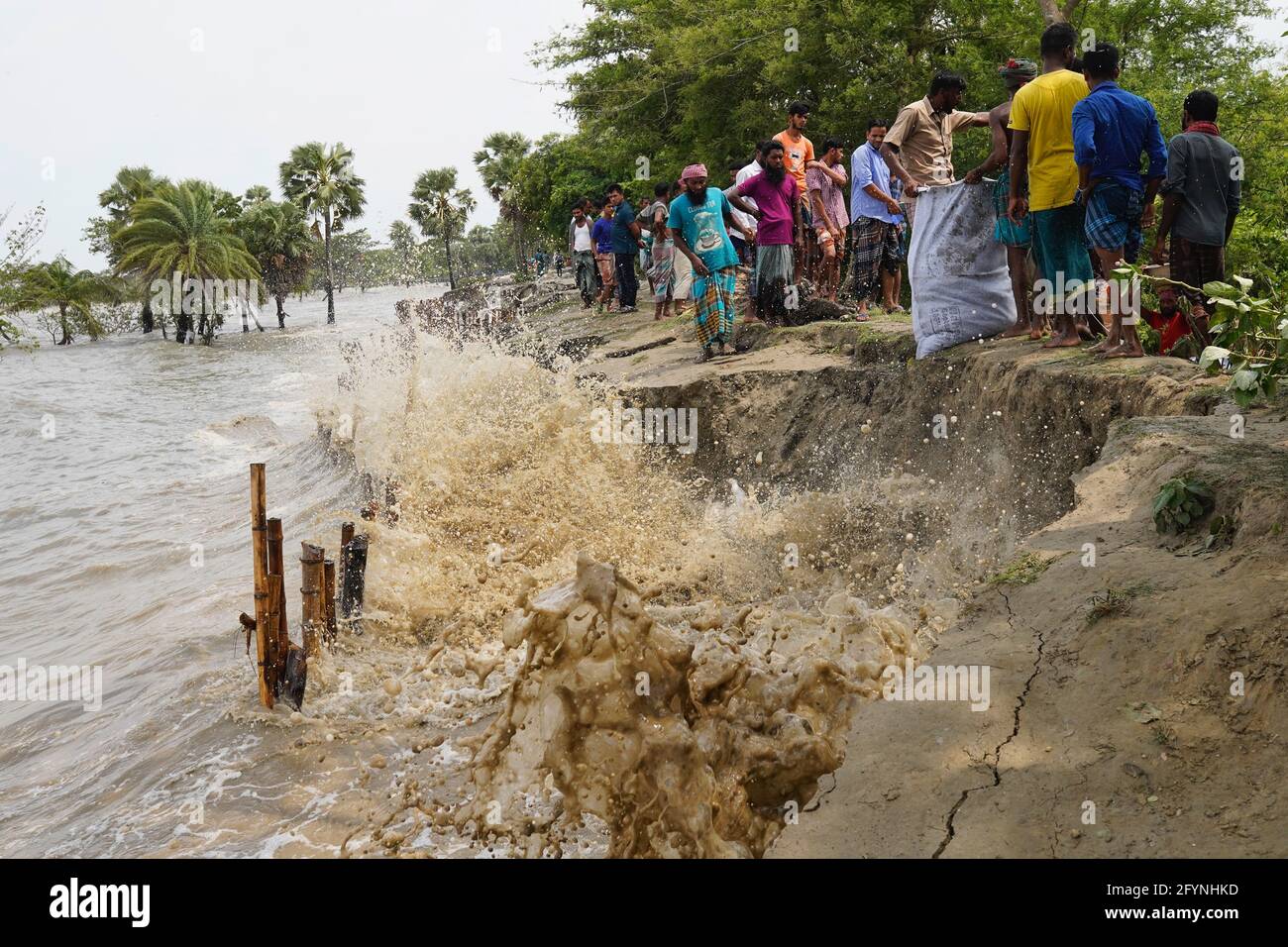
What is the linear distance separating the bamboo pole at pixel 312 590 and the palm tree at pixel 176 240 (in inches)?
1648

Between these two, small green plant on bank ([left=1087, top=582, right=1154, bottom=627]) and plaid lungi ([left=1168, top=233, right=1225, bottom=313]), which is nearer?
small green plant on bank ([left=1087, top=582, right=1154, bottom=627])

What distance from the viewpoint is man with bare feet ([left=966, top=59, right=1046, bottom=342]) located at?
6.51m

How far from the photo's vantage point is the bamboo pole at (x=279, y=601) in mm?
5387

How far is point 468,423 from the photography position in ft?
31.9

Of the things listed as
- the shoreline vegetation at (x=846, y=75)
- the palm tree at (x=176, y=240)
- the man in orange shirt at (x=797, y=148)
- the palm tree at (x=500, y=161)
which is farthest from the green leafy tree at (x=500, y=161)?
the man in orange shirt at (x=797, y=148)

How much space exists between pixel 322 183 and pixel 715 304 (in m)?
51.4

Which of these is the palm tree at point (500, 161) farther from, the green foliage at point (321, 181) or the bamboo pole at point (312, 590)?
the bamboo pole at point (312, 590)

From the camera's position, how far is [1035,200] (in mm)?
6016

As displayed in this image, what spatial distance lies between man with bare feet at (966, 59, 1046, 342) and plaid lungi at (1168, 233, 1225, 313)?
91cm

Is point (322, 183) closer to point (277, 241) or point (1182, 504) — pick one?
point (277, 241)

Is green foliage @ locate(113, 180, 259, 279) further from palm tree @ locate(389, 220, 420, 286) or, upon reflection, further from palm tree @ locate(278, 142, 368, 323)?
palm tree @ locate(389, 220, 420, 286)

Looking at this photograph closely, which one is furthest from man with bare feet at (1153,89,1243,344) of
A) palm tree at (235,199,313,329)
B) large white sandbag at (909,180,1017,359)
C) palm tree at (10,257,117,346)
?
palm tree at (235,199,313,329)

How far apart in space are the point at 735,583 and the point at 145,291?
44421 millimetres
